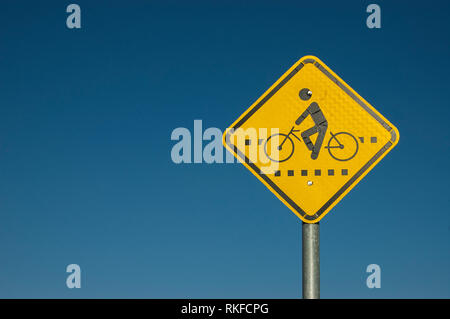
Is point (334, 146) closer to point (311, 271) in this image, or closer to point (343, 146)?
point (343, 146)

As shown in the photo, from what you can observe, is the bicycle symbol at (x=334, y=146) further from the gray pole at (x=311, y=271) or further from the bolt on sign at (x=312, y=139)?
the gray pole at (x=311, y=271)

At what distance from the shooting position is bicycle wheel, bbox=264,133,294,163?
2783mm

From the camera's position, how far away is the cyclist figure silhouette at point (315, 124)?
277 centimetres

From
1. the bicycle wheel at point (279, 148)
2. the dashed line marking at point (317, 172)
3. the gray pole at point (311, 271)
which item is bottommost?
the gray pole at point (311, 271)

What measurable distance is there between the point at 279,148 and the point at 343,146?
0.41 metres

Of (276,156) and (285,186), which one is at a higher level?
(276,156)

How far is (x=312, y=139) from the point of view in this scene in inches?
109

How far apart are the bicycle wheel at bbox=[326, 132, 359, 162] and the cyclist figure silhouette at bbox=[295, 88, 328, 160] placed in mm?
70

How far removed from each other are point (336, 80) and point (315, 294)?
4.53 ft

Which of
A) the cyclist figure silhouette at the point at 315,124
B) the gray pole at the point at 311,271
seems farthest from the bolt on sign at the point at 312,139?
the gray pole at the point at 311,271

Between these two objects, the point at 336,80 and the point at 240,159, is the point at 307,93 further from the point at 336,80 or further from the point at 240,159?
the point at 240,159

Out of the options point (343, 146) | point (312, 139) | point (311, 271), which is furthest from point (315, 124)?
point (311, 271)

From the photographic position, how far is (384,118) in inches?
110
